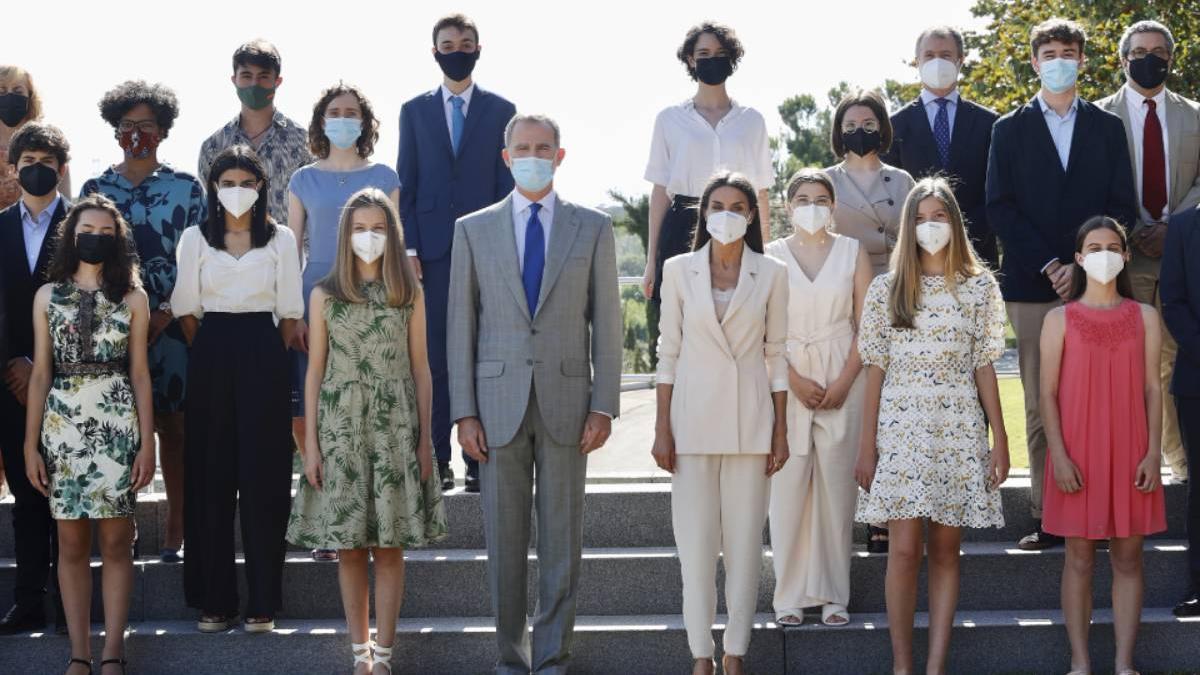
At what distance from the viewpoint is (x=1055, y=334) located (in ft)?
21.4

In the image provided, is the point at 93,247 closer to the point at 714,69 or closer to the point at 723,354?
the point at 723,354

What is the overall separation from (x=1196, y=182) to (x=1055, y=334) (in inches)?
A: 69.4

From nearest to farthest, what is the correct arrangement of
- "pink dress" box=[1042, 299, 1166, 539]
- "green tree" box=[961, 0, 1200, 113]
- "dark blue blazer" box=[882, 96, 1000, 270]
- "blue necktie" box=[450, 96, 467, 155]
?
"pink dress" box=[1042, 299, 1166, 539]
"dark blue blazer" box=[882, 96, 1000, 270]
"blue necktie" box=[450, 96, 467, 155]
"green tree" box=[961, 0, 1200, 113]

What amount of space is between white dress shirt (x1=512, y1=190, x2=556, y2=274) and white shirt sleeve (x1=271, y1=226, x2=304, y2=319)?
4.03ft

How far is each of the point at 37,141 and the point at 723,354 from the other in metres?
3.40

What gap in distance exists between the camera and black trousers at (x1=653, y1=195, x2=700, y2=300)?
7602 millimetres

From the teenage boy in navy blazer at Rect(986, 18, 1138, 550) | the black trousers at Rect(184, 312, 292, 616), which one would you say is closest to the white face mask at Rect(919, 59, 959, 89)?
the teenage boy in navy blazer at Rect(986, 18, 1138, 550)

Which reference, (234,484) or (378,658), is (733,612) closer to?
(378,658)

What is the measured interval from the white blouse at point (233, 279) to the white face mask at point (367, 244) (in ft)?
2.01

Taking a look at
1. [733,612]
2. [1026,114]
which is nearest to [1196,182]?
[1026,114]

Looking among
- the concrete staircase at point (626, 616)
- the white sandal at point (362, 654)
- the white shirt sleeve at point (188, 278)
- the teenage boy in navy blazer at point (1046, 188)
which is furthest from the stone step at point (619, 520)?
the white shirt sleeve at point (188, 278)

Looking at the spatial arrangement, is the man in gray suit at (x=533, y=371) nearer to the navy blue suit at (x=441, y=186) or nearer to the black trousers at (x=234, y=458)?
Answer: the black trousers at (x=234, y=458)

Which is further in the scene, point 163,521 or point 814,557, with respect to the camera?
point 163,521

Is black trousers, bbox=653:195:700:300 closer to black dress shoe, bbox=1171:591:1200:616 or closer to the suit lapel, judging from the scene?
the suit lapel
